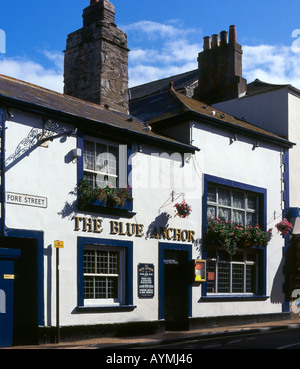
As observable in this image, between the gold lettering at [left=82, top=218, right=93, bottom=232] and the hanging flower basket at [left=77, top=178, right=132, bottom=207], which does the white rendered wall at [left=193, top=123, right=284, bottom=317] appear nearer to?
the hanging flower basket at [left=77, top=178, right=132, bottom=207]

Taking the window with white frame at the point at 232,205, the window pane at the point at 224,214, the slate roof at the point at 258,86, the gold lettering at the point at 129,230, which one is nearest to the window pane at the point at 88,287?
the gold lettering at the point at 129,230

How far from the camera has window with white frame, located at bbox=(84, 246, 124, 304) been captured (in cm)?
1616

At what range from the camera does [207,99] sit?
2805cm

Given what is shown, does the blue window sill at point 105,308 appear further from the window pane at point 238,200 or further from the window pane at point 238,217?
the window pane at point 238,200

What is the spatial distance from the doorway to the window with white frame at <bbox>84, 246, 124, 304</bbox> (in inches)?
85.7

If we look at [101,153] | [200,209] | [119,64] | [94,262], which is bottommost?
[94,262]

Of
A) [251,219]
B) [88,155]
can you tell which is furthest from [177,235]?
[251,219]

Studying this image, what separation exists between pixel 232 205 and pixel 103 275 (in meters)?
6.59

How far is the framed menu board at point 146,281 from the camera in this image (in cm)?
1725

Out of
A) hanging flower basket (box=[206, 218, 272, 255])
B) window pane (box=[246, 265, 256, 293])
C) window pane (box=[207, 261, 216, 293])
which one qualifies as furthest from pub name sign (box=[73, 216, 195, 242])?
window pane (box=[246, 265, 256, 293])

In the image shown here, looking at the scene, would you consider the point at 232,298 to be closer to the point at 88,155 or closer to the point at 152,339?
the point at 152,339
